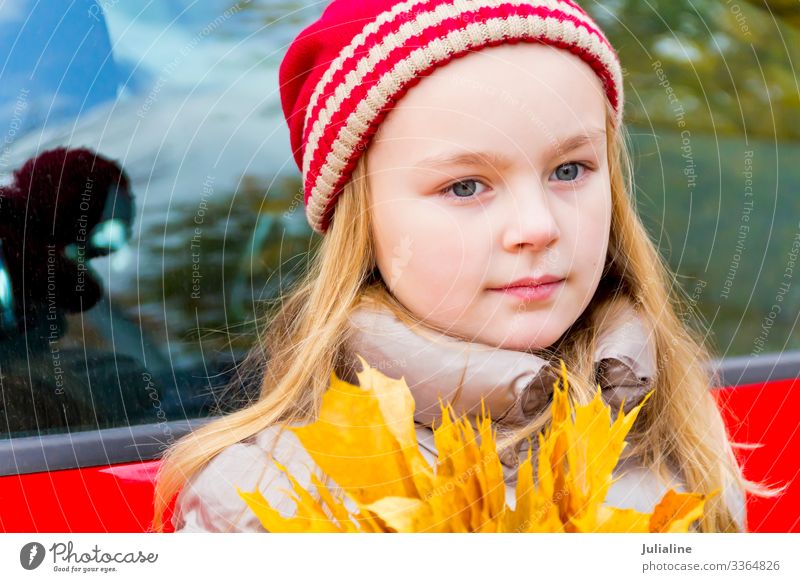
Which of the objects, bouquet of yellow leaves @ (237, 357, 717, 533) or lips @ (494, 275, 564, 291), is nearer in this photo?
bouquet of yellow leaves @ (237, 357, 717, 533)

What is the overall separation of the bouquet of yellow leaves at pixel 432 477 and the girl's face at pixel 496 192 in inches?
8.4

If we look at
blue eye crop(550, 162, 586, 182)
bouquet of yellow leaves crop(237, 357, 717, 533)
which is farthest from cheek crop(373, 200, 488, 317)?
bouquet of yellow leaves crop(237, 357, 717, 533)

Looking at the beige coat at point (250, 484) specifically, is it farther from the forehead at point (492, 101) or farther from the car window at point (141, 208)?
the forehead at point (492, 101)

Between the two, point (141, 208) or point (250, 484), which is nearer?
point (250, 484)

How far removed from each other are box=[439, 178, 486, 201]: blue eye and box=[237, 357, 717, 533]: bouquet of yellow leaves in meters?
0.24

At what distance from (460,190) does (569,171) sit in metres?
0.12

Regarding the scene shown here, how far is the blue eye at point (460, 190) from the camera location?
799mm

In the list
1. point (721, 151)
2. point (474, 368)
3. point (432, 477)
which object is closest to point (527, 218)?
point (474, 368)

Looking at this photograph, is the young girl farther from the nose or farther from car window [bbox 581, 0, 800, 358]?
car window [bbox 581, 0, 800, 358]

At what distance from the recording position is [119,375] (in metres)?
0.98

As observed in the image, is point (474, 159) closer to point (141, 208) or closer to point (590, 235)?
point (590, 235)

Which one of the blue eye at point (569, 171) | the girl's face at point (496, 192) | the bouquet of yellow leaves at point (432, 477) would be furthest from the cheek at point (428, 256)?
the bouquet of yellow leaves at point (432, 477)

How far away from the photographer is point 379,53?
0.79 meters

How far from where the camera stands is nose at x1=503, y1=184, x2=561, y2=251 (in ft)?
2.57
